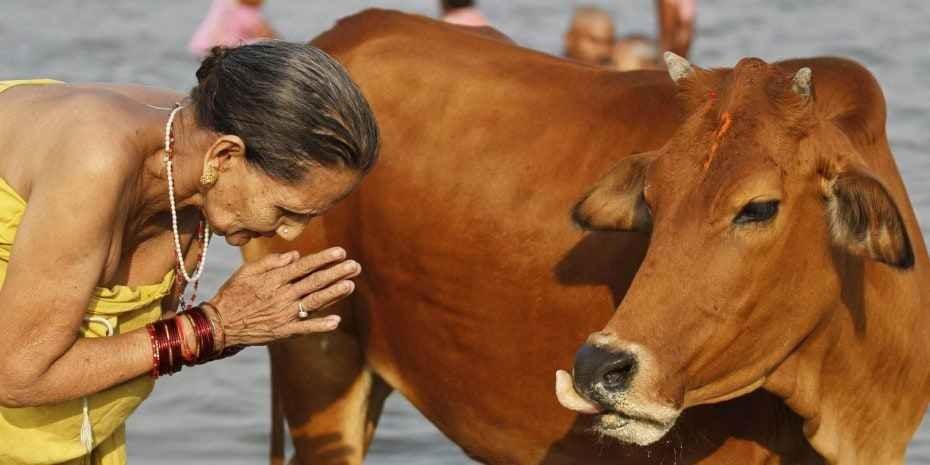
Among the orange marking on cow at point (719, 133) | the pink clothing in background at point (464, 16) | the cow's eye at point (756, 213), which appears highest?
the orange marking on cow at point (719, 133)

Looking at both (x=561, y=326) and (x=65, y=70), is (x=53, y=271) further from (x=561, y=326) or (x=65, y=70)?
(x=65, y=70)

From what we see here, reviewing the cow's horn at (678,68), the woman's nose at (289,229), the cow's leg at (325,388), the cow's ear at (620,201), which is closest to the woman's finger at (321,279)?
the woman's nose at (289,229)

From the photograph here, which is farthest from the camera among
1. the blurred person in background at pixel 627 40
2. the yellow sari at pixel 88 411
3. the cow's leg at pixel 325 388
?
the blurred person in background at pixel 627 40

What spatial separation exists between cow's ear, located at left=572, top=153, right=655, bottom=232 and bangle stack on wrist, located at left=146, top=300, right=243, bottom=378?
1.17 metres

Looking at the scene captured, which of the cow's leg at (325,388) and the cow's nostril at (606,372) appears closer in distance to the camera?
the cow's nostril at (606,372)

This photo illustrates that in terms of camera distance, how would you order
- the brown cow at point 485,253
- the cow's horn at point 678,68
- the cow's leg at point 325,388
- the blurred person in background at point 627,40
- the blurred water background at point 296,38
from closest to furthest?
the cow's horn at point 678,68 < the brown cow at point 485,253 < the cow's leg at point 325,388 < the blurred water background at point 296,38 < the blurred person in background at point 627,40

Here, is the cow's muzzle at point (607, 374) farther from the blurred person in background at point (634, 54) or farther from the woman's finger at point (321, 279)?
the blurred person in background at point (634, 54)

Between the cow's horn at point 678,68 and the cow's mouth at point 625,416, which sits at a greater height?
the cow's horn at point 678,68

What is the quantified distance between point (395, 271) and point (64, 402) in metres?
1.68

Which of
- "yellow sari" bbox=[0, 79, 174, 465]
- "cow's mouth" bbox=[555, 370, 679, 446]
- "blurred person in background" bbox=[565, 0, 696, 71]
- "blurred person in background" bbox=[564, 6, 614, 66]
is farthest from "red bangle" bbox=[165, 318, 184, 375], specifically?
"blurred person in background" bbox=[564, 6, 614, 66]

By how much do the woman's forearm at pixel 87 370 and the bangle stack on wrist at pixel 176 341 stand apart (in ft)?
0.06

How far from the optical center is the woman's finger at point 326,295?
4277 millimetres

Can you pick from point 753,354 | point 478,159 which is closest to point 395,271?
point 478,159

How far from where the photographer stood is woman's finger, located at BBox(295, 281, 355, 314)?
14.0 ft
